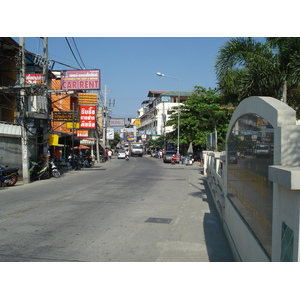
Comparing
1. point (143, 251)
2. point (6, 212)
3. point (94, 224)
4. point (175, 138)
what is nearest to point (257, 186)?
point (143, 251)

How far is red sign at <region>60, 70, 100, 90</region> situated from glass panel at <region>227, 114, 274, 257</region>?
16.7 meters

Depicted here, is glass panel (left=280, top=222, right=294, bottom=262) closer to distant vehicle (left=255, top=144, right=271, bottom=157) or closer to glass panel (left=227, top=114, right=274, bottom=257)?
glass panel (left=227, top=114, right=274, bottom=257)

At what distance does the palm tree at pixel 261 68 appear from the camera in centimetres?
810

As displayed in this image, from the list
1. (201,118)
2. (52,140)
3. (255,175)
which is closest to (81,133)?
(52,140)

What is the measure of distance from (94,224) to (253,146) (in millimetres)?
5139

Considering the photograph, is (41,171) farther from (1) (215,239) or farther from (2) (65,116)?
(1) (215,239)

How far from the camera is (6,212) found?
9555mm

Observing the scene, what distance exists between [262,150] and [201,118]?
43002 mm

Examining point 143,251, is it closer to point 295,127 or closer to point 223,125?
point 295,127

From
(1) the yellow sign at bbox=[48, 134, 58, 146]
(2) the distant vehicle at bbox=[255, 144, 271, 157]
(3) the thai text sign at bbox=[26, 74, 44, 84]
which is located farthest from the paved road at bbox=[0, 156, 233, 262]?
(1) the yellow sign at bbox=[48, 134, 58, 146]

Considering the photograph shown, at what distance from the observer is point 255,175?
416 cm

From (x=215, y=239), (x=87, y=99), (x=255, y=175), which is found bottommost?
(x=215, y=239)

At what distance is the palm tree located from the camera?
8102mm

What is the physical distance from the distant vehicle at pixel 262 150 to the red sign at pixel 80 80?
1836 centimetres
